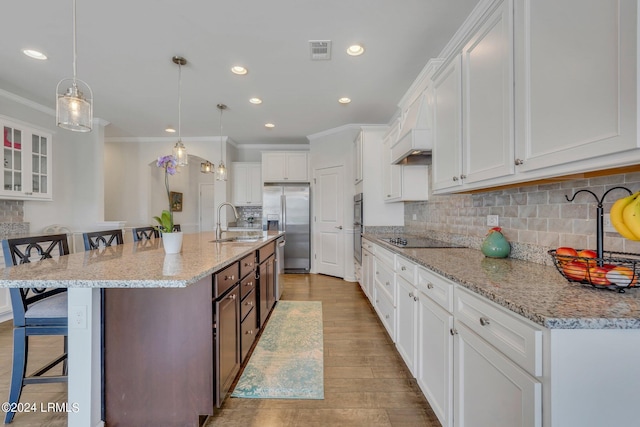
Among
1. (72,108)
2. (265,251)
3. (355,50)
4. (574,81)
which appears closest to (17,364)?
(72,108)

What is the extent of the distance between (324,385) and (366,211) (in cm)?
250

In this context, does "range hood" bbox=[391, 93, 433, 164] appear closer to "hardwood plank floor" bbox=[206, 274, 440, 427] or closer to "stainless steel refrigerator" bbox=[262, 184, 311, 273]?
"hardwood plank floor" bbox=[206, 274, 440, 427]

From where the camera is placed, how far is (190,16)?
2.12 m

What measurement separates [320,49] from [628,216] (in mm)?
2473

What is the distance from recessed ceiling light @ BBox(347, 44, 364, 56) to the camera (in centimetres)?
252

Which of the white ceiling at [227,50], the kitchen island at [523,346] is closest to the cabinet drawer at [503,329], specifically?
the kitchen island at [523,346]

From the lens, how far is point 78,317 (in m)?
1.26

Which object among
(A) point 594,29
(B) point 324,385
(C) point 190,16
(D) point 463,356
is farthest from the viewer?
(C) point 190,16

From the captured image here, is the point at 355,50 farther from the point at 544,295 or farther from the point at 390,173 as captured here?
the point at 544,295

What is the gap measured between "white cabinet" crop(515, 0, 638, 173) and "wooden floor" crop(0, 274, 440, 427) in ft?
4.99

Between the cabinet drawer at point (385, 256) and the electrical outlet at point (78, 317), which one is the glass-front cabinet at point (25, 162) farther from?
the cabinet drawer at point (385, 256)

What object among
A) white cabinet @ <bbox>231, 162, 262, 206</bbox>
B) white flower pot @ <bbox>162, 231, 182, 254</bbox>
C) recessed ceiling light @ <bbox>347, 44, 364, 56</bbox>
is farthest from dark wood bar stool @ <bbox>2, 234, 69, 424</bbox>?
white cabinet @ <bbox>231, 162, 262, 206</bbox>

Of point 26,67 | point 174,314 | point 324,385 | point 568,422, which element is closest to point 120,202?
point 26,67

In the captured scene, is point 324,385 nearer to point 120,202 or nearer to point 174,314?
point 174,314
